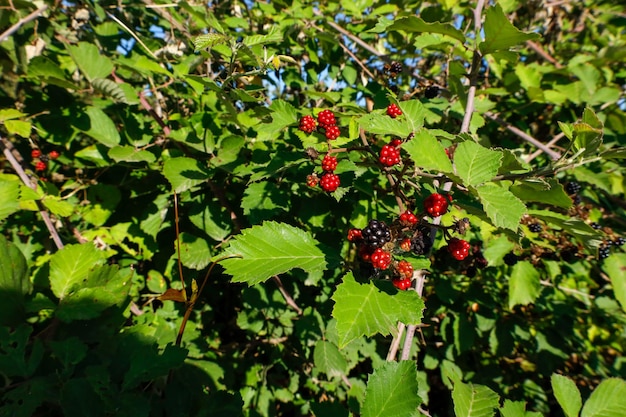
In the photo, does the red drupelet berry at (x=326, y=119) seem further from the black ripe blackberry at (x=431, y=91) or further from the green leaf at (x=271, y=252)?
the black ripe blackberry at (x=431, y=91)

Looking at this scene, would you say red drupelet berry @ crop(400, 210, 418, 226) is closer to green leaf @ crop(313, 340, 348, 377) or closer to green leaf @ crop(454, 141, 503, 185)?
green leaf @ crop(454, 141, 503, 185)

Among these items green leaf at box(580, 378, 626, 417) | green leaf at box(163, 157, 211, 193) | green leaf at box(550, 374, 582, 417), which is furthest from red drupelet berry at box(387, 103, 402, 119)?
green leaf at box(580, 378, 626, 417)

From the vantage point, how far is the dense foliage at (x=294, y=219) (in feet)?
3.83

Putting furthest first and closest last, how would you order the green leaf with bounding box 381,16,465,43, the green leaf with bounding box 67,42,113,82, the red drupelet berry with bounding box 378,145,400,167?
the green leaf with bounding box 67,42,113,82 → the green leaf with bounding box 381,16,465,43 → the red drupelet berry with bounding box 378,145,400,167

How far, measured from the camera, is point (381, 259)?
105 cm

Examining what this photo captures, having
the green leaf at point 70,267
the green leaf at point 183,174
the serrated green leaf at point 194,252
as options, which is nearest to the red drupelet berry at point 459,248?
the green leaf at point 183,174

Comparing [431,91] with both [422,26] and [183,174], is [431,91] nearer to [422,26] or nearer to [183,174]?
[422,26]

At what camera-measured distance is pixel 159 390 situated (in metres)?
1.98

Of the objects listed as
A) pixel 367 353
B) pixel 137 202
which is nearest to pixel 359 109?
pixel 367 353

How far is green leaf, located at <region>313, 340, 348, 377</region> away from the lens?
6.24 ft

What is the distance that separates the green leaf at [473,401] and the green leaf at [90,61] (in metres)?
2.26

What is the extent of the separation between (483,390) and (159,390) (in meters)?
1.69

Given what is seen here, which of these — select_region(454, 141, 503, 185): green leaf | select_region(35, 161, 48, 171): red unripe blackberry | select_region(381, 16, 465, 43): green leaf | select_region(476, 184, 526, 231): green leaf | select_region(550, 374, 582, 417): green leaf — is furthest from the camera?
select_region(35, 161, 48, 171): red unripe blackberry

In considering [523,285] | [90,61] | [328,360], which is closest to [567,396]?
[523,285]
